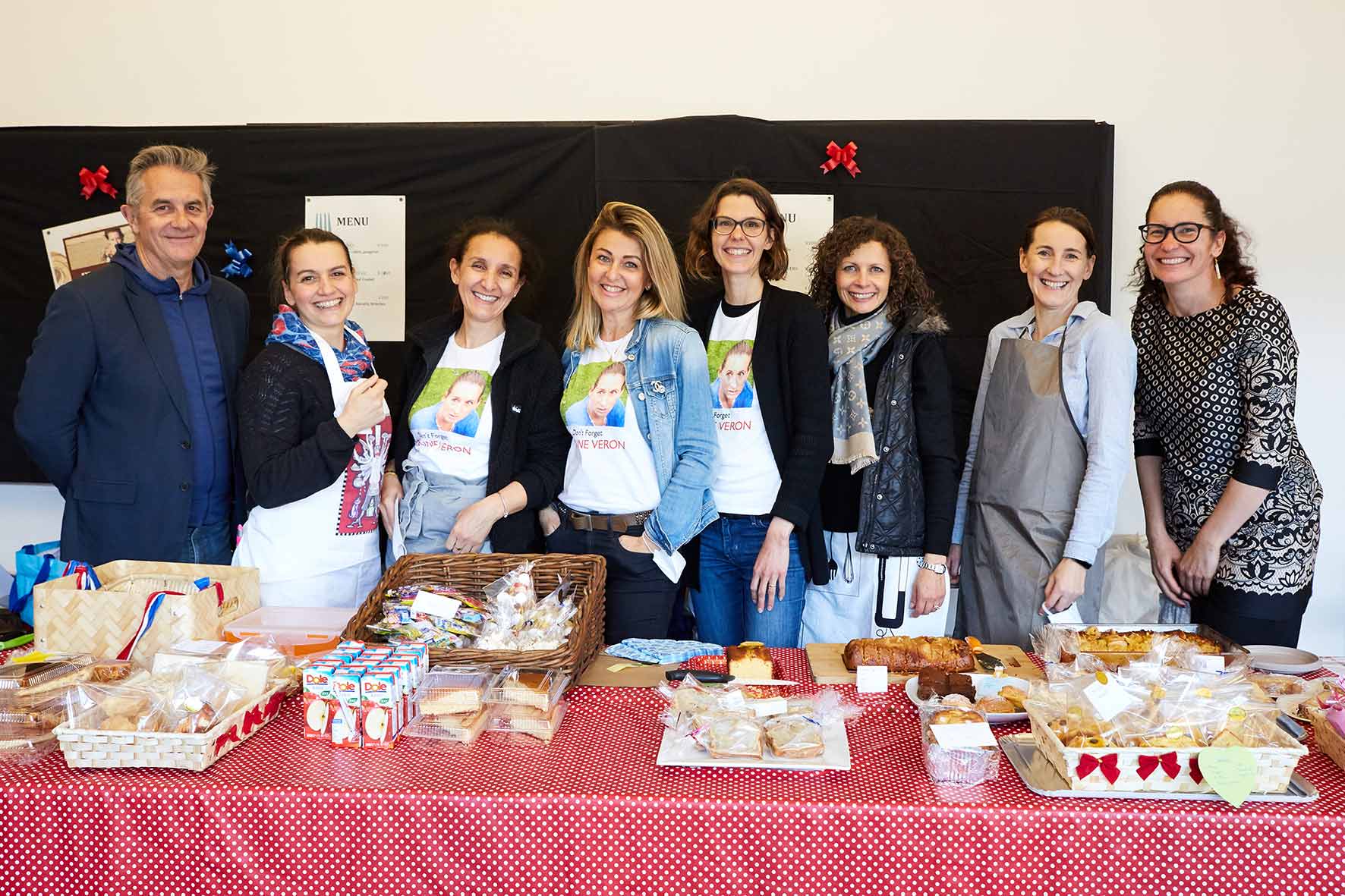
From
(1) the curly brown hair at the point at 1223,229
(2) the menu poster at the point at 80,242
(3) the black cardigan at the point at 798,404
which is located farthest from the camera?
(2) the menu poster at the point at 80,242

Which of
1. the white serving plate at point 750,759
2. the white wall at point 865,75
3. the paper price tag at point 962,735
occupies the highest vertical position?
the white wall at point 865,75

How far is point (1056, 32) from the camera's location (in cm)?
347

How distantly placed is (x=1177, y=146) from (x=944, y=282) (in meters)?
0.92

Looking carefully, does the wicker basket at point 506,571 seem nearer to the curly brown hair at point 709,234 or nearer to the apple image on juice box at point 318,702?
the apple image on juice box at point 318,702

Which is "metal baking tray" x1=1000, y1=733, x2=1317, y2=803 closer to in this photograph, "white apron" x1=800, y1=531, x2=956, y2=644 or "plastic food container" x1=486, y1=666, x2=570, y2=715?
"plastic food container" x1=486, y1=666, x2=570, y2=715

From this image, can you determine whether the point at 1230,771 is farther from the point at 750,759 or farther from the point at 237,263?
the point at 237,263

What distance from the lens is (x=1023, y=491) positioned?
2547mm

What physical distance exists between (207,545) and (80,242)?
186 cm

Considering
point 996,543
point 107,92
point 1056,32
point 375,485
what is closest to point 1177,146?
point 1056,32

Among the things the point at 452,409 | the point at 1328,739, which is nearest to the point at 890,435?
the point at 452,409

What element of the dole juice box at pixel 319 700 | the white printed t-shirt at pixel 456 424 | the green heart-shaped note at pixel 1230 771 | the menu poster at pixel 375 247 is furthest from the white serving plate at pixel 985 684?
the menu poster at pixel 375 247

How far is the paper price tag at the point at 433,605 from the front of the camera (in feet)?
6.22

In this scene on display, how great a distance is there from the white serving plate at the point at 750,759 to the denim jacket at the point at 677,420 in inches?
36.9

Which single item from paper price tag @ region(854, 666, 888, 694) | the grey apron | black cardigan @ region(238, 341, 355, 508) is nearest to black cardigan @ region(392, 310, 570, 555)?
black cardigan @ region(238, 341, 355, 508)
